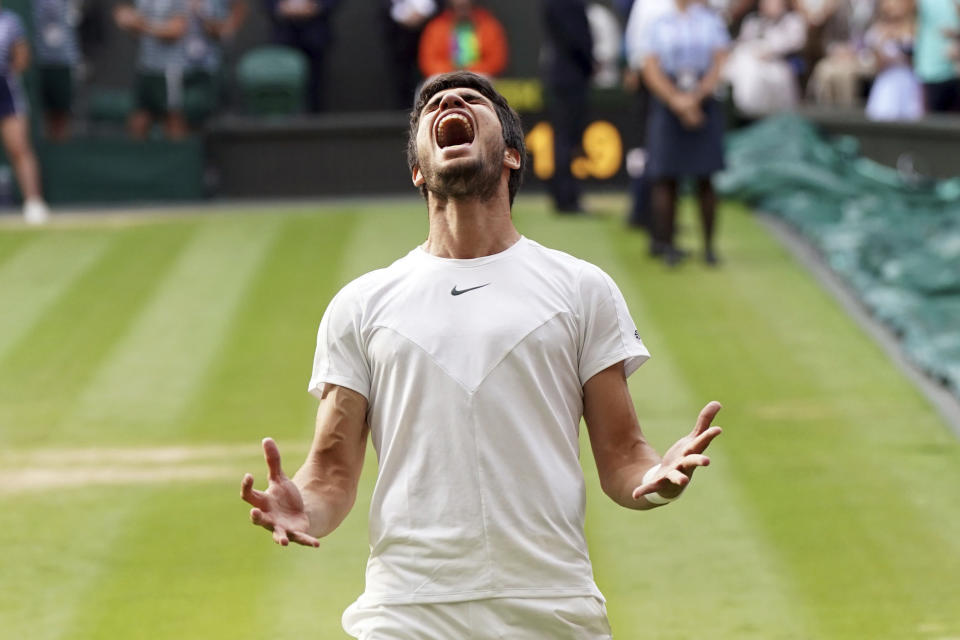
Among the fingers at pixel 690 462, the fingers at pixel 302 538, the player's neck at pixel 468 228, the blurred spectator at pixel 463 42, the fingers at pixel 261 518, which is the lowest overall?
the blurred spectator at pixel 463 42

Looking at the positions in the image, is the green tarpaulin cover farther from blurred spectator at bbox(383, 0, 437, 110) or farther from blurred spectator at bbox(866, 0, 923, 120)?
blurred spectator at bbox(383, 0, 437, 110)

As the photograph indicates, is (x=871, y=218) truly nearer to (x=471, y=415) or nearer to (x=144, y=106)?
(x=144, y=106)

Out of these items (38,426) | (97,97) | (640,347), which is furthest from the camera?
(97,97)

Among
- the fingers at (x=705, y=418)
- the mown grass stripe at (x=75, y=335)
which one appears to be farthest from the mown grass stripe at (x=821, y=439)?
the mown grass stripe at (x=75, y=335)

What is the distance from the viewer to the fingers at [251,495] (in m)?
3.20

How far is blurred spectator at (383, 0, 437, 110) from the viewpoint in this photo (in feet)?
55.7

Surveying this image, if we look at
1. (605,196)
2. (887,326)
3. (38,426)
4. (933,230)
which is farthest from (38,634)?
(605,196)

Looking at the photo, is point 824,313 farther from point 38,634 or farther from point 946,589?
point 38,634

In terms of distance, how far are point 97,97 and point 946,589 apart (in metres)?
13.7

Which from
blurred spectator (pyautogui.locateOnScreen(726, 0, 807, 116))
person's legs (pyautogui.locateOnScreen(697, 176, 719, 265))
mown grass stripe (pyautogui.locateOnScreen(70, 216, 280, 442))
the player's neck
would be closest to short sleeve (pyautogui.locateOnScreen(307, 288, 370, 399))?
the player's neck

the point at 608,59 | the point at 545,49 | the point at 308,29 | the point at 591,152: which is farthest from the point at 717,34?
the point at 308,29

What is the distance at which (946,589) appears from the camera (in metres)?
6.62

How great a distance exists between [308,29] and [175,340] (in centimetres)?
704

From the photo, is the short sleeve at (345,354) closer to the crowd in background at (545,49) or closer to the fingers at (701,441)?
the fingers at (701,441)
